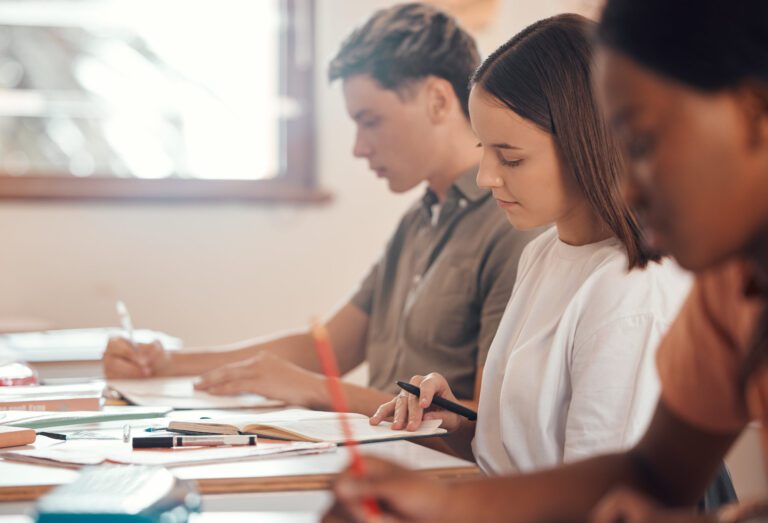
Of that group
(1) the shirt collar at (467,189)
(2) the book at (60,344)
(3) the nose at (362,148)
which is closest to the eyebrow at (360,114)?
(3) the nose at (362,148)

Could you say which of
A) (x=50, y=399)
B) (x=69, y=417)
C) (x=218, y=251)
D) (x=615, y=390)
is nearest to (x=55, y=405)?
(x=50, y=399)

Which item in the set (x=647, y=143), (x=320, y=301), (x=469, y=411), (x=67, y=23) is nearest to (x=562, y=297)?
(x=469, y=411)

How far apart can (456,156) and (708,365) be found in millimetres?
1259

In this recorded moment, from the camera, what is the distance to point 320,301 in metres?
3.30

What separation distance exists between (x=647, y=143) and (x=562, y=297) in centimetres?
61

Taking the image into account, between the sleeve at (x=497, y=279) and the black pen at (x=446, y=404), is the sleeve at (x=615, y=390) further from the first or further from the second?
the sleeve at (x=497, y=279)

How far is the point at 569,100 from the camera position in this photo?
1.32 m

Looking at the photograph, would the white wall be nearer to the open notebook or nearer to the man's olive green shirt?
the man's olive green shirt

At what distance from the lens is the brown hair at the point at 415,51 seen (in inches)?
81.2

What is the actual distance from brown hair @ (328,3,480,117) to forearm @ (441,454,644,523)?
4.23ft

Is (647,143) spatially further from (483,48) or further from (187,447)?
(483,48)

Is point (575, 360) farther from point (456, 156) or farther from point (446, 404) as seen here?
point (456, 156)

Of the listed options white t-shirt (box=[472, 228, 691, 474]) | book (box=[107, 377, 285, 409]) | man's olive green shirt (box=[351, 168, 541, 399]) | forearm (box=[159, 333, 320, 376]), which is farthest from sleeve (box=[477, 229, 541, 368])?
forearm (box=[159, 333, 320, 376])

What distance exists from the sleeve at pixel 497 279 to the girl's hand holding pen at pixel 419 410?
0.93 ft
